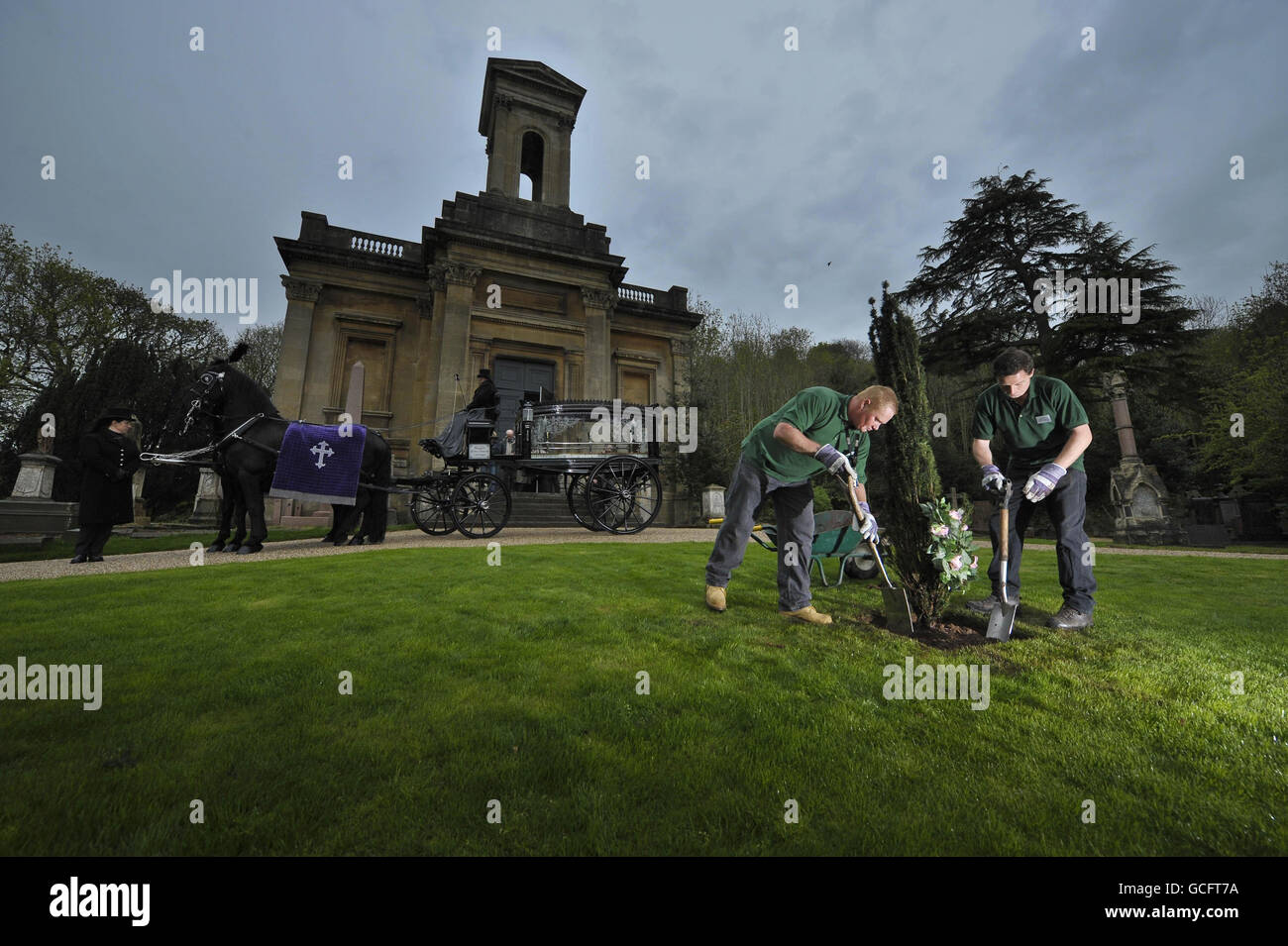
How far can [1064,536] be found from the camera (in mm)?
3900

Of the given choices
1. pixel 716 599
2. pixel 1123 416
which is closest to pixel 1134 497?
pixel 1123 416

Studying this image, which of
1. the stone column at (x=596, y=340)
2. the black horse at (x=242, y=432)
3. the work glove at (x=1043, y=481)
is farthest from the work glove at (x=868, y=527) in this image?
the stone column at (x=596, y=340)

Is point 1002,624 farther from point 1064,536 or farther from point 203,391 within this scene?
point 203,391

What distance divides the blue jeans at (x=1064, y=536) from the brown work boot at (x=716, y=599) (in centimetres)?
207

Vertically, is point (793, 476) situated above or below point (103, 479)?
above

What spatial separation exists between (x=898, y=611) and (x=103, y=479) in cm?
1017

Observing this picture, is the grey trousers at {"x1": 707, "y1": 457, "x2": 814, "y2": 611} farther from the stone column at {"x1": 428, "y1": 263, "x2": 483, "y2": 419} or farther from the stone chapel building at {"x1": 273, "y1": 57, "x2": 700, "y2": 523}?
the stone column at {"x1": 428, "y1": 263, "x2": 483, "y2": 419}

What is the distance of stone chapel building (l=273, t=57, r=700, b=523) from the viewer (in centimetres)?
1770

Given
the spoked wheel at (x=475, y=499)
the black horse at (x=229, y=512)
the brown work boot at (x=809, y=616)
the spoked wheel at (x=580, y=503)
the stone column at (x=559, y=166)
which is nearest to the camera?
the brown work boot at (x=809, y=616)

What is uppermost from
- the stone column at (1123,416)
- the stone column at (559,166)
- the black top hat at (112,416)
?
the stone column at (559,166)

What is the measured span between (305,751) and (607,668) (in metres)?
1.36

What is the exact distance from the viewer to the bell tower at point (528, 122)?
20.1 m

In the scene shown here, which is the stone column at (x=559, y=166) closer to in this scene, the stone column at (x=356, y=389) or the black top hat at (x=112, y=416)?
the stone column at (x=356, y=389)
